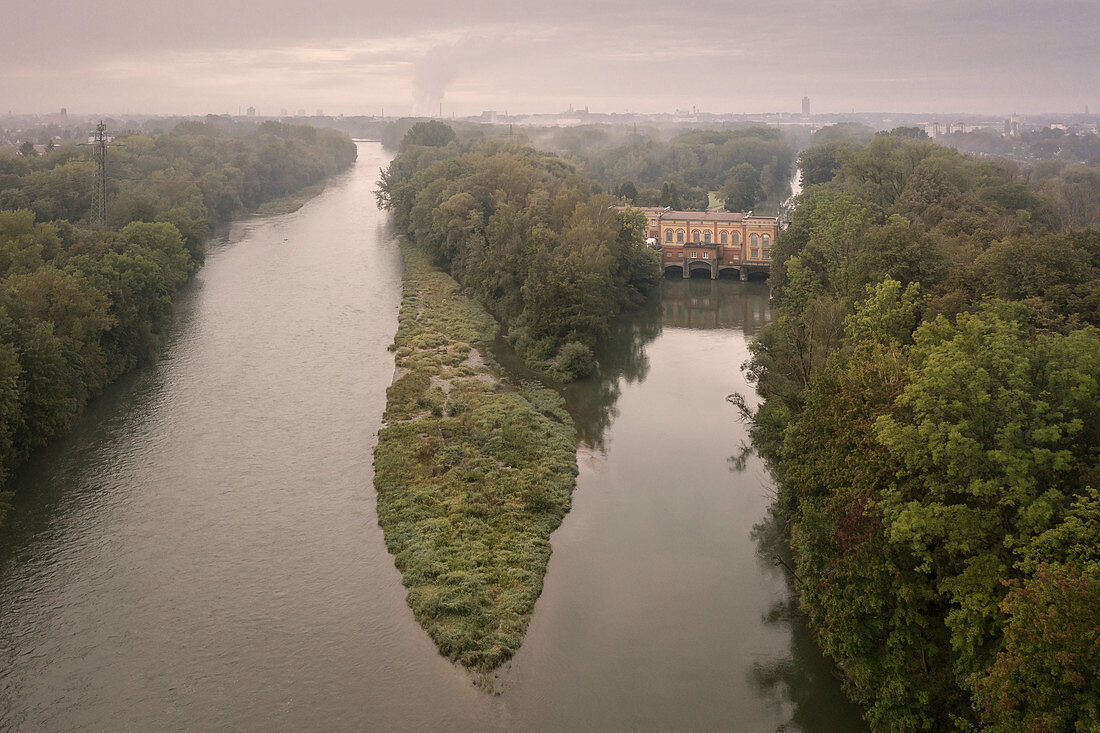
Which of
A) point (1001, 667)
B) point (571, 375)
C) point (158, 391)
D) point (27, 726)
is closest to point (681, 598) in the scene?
point (1001, 667)

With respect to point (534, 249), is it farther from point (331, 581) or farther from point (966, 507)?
point (966, 507)

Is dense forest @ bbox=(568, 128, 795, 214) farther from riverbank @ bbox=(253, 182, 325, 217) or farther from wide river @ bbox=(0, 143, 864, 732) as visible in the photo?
wide river @ bbox=(0, 143, 864, 732)

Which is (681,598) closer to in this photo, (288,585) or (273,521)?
(288,585)

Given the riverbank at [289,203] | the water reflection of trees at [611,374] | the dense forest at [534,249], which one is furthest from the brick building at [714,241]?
the riverbank at [289,203]

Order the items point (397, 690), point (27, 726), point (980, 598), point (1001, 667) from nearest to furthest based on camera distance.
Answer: point (1001, 667)
point (980, 598)
point (27, 726)
point (397, 690)

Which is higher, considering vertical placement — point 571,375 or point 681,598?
point 571,375

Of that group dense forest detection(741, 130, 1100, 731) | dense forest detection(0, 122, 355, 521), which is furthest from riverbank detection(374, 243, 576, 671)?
dense forest detection(0, 122, 355, 521)
